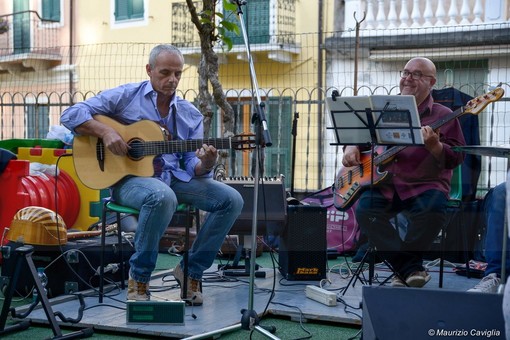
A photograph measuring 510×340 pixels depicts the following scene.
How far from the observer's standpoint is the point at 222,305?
4.15 metres

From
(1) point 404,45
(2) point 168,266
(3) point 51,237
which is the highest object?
(1) point 404,45

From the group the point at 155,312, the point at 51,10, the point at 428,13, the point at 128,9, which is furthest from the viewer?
the point at 51,10

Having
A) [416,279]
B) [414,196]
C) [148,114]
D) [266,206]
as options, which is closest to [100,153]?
[148,114]

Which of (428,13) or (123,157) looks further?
(428,13)

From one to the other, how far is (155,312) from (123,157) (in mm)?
879

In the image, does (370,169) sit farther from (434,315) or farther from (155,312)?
(434,315)

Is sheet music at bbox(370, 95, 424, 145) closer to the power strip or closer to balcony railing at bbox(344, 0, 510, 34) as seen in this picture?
the power strip

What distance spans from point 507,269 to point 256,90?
180cm

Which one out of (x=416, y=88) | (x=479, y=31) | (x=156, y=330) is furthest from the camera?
(x=479, y=31)

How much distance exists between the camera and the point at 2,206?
550cm

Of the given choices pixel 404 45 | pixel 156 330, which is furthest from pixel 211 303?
pixel 404 45

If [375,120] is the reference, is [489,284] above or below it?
below

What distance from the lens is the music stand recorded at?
395cm

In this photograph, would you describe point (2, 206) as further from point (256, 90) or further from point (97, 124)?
point (256, 90)
